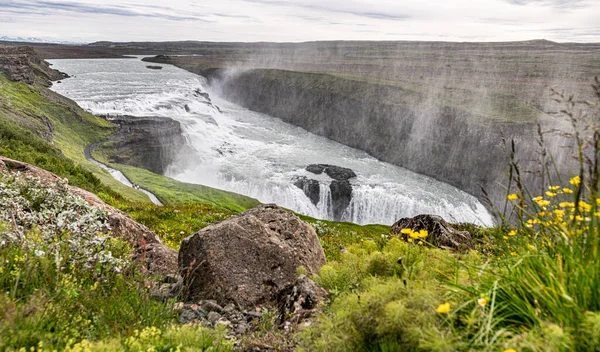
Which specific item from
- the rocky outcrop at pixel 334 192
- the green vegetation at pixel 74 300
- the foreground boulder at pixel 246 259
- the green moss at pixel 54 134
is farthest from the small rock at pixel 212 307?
the rocky outcrop at pixel 334 192

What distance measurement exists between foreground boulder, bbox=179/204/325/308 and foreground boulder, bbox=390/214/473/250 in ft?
11.9

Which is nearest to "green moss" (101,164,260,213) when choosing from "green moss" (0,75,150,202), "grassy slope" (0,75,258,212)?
"grassy slope" (0,75,258,212)

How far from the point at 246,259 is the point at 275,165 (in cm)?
5050

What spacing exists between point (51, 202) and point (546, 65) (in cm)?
17214

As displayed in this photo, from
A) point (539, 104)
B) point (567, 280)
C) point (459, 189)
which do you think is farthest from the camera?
point (539, 104)

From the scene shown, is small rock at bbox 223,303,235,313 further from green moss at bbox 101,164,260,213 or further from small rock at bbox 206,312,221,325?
green moss at bbox 101,164,260,213

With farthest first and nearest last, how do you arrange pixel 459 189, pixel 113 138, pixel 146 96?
pixel 146 96 → pixel 459 189 → pixel 113 138

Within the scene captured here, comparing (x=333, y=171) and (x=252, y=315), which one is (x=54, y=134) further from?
(x=252, y=315)

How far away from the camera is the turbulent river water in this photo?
50781mm

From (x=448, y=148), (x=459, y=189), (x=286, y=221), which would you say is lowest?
(x=459, y=189)

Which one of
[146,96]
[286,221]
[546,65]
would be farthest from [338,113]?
[546,65]

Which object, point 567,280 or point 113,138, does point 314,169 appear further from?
point 567,280

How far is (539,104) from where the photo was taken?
88500 mm

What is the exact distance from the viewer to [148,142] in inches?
2259
